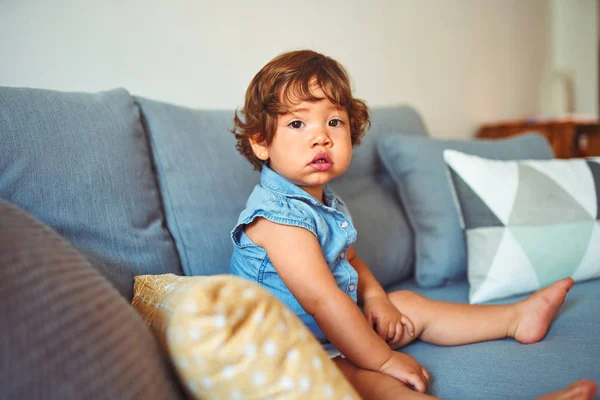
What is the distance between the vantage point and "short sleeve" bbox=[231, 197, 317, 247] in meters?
0.87

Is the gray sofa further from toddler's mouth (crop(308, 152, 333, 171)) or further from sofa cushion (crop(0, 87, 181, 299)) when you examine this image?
toddler's mouth (crop(308, 152, 333, 171))

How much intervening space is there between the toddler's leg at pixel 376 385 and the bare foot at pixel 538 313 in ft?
1.11

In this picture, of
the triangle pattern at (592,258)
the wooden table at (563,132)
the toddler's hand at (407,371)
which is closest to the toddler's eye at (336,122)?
the toddler's hand at (407,371)

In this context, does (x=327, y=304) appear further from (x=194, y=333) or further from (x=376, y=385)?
(x=194, y=333)

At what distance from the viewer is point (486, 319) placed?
1.00m

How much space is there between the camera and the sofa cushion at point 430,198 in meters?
1.33

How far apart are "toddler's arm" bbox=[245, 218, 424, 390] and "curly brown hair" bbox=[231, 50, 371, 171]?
0.25m

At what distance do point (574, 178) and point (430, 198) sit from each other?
389mm

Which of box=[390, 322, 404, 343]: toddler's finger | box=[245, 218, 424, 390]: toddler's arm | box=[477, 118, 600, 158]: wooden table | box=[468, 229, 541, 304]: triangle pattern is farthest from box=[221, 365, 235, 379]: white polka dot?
box=[477, 118, 600, 158]: wooden table

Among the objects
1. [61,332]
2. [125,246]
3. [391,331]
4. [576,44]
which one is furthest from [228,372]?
[576,44]

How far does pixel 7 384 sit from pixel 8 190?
17.3 inches

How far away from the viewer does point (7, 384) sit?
41cm

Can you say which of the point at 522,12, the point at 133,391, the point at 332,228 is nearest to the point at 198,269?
the point at 332,228

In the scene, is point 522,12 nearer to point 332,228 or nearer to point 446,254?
point 446,254
